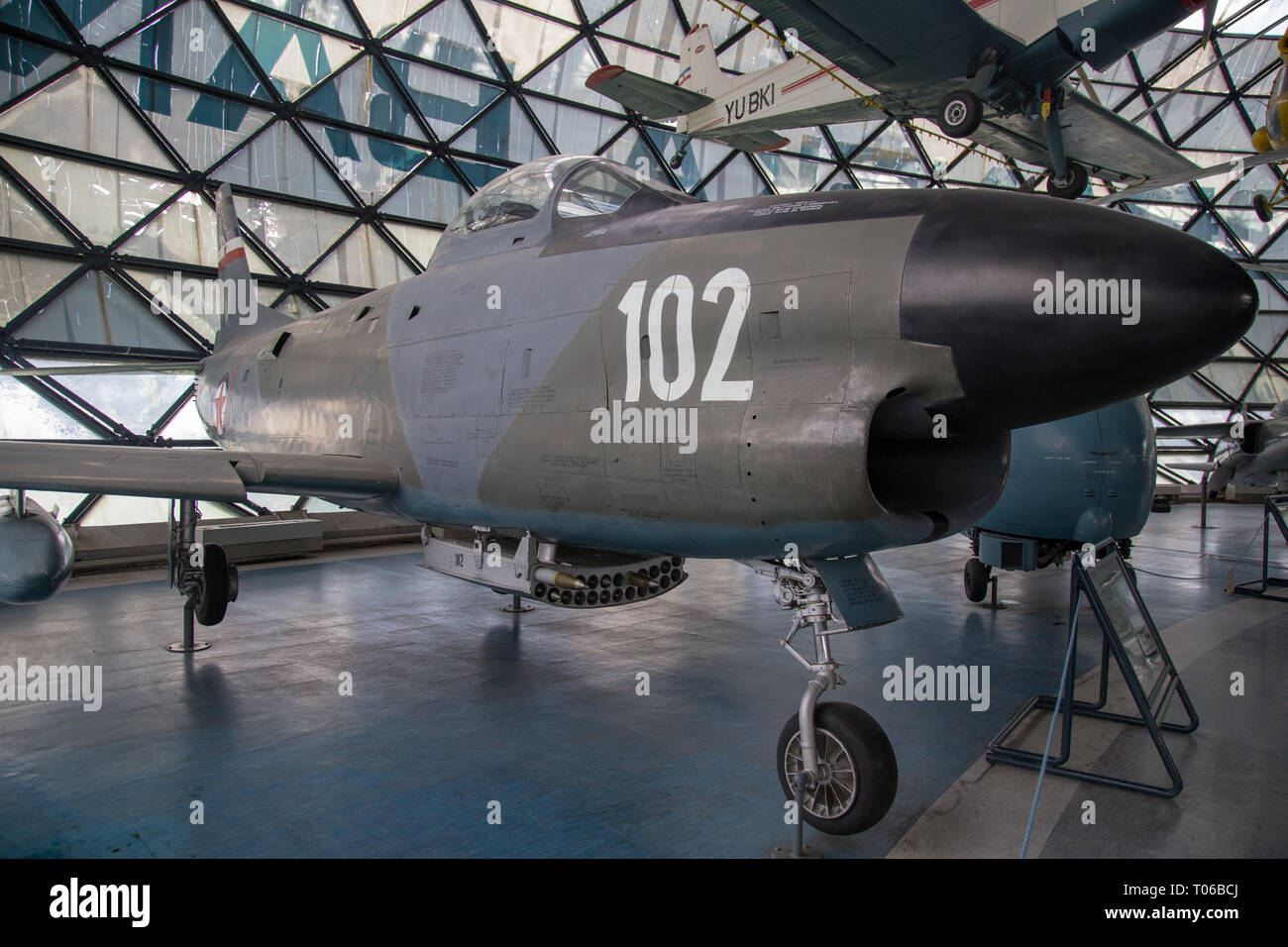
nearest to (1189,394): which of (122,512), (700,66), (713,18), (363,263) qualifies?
(713,18)

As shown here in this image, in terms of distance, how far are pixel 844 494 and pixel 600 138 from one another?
18.5 meters

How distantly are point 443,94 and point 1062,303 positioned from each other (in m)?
17.1

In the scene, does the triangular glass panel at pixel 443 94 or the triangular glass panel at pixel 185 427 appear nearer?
the triangular glass panel at pixel 185 427

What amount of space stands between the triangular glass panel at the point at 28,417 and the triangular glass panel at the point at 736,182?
1582cm

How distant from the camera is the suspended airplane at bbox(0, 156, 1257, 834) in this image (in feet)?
9.81

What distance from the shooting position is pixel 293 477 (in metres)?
5.61

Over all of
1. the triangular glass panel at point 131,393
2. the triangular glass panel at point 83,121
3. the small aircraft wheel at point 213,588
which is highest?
the triangular glass panel at point 83,121

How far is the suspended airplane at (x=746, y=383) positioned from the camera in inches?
118

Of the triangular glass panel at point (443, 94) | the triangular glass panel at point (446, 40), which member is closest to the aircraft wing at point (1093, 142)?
the triangular glass panel at point (443, 94)

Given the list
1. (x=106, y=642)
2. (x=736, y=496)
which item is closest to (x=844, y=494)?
(x=736, y=496)

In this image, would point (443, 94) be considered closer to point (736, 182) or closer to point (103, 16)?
point (103, 16)

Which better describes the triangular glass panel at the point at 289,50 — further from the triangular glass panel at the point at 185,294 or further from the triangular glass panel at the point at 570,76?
the triangular glass panel at the point at 570,76

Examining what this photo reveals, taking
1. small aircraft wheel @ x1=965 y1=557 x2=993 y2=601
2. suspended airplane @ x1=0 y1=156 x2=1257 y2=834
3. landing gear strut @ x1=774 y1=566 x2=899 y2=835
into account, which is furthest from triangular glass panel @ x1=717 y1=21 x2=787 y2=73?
landing gear strut @ x1=774 y1=566 x2=899 y2=835
